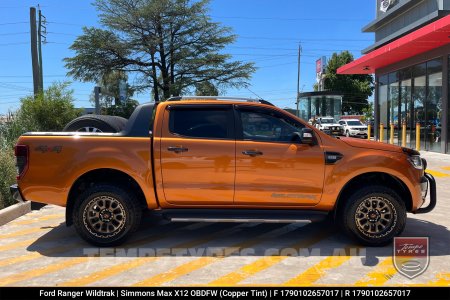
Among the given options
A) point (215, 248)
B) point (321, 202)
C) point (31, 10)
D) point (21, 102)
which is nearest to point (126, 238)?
point (215, 248)

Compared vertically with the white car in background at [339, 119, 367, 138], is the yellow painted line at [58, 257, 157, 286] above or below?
below

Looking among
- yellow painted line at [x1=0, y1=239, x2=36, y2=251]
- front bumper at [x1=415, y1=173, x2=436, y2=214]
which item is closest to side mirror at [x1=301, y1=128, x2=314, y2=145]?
front bumper at [x1=415, y1=173, x2=436, y2=214]

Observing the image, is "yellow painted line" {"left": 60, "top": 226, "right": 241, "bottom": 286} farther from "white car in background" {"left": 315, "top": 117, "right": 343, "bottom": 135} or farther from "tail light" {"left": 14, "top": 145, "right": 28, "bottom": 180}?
"white car in background" {"left": 315, "top": 117, "right": 343, "bottom": 135}

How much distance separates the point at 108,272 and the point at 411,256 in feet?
11.5

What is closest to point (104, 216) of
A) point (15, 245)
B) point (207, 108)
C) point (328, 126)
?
point (15, 245)

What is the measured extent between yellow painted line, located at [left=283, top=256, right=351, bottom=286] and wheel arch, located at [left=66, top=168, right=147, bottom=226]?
2.20 metres

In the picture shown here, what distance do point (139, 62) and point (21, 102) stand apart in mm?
17059

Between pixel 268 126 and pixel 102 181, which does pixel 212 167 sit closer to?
pixel 268 126

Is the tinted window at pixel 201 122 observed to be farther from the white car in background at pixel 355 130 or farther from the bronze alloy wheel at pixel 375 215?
the white car in background at pixel 355 130

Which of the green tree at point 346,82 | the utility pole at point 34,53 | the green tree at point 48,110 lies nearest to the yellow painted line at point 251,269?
the green tree at point 48,110

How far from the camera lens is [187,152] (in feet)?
16.7

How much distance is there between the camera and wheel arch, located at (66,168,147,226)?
5242mm

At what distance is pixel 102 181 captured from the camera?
17.4 feet
